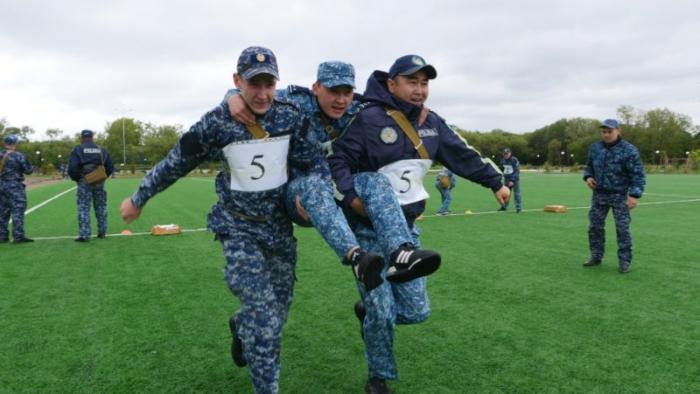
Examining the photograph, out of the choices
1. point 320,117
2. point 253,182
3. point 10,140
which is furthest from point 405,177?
point 10,140

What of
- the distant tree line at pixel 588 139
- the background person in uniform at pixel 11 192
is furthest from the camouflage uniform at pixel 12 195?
the distant tree line at pixel 588 139

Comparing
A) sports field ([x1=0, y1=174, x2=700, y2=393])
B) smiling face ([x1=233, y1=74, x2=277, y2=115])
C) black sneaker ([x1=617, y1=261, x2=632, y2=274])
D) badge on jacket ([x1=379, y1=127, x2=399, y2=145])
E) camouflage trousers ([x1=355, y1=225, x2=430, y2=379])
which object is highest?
smiling face ([x1=233, y1=74, x2=277, y2=115])

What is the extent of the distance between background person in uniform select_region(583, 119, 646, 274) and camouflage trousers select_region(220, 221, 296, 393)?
6222 millimetres

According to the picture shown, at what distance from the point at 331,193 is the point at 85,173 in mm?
9733

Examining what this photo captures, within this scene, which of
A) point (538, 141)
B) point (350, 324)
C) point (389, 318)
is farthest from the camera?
point (538, 141)

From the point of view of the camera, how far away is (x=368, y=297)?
12.4ft

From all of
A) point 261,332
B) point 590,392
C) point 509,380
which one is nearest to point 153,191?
point 261,332

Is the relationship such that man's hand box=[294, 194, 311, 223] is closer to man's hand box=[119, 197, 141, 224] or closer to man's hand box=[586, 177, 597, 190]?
man's hand box=[119, 197, 141, 224]

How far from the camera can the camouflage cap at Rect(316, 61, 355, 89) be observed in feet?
12.6

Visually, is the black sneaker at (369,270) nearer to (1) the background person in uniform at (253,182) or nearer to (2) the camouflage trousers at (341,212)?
(2) the camouflage trousers at (341,212)

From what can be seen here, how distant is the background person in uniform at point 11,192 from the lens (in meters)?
11.3

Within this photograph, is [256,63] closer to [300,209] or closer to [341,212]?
[300,209]

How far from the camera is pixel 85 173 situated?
37.3 feet

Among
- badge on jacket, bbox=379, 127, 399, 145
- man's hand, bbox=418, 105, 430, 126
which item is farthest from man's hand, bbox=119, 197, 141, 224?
man's hand, bbox=418, 105, 430, 126
